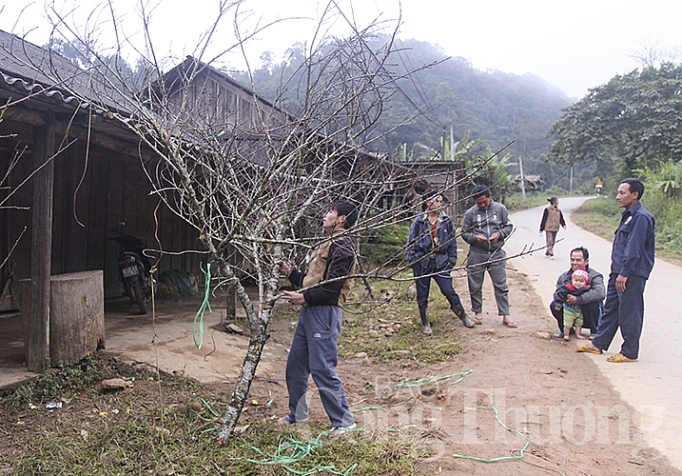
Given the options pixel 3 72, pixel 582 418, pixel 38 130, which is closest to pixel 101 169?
pixel 38 130

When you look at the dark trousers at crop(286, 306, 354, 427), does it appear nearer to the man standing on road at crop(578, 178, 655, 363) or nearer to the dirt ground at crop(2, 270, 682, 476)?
the dirt ground at crop(2, 270, 682, 476)

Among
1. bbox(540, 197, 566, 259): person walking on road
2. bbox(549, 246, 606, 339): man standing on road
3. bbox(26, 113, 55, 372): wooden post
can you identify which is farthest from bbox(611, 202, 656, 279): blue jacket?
bbox(540, 197, 566, 259): person walking on road

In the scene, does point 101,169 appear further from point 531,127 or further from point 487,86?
point 487,86

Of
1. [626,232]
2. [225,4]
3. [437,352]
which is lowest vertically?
[437,352]

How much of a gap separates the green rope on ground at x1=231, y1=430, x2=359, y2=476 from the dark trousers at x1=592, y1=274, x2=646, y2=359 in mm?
3130

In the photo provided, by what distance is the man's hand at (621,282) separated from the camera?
4.66 meters

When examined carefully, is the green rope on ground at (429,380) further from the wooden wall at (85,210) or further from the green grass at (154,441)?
the wooden wall at (85,210)

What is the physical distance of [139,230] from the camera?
851 cm

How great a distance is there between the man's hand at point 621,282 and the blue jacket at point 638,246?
29mm

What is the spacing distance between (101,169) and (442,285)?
17.3 ft

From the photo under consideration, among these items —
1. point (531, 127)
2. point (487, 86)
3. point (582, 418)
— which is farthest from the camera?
point (487, 86)

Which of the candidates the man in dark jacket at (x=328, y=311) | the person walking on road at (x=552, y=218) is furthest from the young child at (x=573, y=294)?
the person walking on road at (x=552, y=218)

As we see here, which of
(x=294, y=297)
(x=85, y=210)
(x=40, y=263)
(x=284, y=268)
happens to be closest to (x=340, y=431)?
(x=294, y=297)

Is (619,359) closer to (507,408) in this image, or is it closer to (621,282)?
(621,282)
